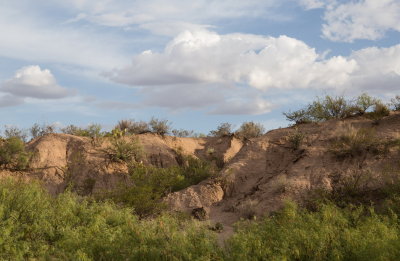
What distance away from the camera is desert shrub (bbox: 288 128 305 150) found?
25.5 m

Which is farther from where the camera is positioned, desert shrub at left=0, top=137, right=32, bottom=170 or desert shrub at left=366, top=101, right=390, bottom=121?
desert shrub at left=0, top=137, right=32, bottom=170

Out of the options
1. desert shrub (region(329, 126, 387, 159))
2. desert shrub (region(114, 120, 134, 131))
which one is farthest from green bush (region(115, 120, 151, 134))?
desert shrub (region(329, 126, 387, 159))

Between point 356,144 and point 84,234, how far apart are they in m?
13.4

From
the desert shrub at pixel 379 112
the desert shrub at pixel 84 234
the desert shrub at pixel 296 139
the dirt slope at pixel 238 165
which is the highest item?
the desert shrub at pixel 379 112

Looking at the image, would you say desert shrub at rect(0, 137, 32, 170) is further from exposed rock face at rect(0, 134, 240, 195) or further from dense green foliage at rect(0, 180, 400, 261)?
dense green foliage at rect(0, 180, 400, 261)

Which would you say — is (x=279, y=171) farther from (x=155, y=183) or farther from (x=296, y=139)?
(x=155, y=183)

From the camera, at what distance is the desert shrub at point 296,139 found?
25.5 meters

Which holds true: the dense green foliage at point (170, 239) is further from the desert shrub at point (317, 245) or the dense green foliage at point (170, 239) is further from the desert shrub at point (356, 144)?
the desert shrub at point (356, 144)

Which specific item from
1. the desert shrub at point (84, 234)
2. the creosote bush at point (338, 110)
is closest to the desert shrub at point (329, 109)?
the creosote bush at point (338, 110)

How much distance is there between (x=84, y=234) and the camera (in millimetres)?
13531

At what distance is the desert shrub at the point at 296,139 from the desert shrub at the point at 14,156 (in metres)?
14.5

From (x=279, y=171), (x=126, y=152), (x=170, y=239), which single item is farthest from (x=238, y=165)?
(x=170, y=239)

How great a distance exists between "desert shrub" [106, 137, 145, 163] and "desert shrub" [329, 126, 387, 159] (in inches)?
431

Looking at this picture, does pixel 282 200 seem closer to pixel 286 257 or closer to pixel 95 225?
pixel 95 225
